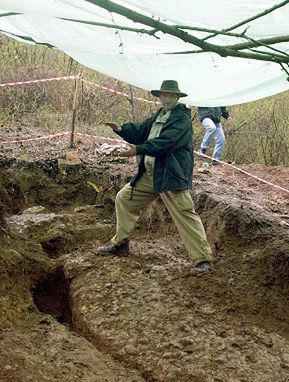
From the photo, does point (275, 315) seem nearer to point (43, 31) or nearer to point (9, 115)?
point (43, 31)

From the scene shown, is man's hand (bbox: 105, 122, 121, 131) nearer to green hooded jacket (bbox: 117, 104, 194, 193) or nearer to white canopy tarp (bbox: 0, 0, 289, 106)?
green hooded jacket (bbox: 117, 104, 194, 193)

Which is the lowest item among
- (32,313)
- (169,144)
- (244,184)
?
(32,313)

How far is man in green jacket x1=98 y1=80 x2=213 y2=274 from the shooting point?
402 centimetres

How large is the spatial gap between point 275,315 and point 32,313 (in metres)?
1.95

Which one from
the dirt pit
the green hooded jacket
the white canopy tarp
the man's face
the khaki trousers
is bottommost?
the dirt pit

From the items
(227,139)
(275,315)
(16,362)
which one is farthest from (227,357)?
(227,139)

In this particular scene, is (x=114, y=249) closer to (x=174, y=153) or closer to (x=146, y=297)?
(x=146, y=297)

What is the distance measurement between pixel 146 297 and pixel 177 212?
81cm

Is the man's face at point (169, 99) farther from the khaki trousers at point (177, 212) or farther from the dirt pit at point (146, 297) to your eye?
the dirt pit at point (146, 297)

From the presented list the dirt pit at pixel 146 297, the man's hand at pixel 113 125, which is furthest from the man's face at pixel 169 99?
the dirt pit at pixel 146 297

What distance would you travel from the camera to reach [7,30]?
16.4 ft

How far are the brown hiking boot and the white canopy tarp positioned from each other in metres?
1.84

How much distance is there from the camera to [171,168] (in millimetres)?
4043

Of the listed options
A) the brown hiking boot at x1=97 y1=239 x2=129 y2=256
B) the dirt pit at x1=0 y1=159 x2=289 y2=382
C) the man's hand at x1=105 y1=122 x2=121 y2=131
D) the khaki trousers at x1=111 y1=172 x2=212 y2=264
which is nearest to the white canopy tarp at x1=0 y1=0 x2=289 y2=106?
the man's hand at x1=105 y1=122 x2=121 y2=131
